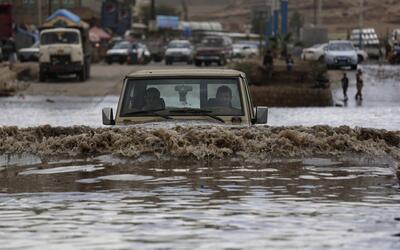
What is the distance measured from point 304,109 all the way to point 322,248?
2754 centimetres

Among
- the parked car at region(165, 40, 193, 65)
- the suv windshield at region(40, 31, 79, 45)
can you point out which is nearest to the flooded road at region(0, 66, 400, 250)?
the suv windshield at region(40, 31, 79, 45)

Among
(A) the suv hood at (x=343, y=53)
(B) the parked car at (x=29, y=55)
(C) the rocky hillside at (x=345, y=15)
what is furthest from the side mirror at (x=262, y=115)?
(C) the rocky hillside at (x=345, y=15)

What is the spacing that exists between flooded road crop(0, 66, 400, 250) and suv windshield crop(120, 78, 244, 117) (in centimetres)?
71

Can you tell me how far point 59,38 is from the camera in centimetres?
4847

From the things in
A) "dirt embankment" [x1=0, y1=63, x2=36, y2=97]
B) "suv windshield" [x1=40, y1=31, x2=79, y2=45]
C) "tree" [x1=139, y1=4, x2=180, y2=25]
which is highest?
"suv windshield" [x1=40, y1=31, x2=79, y2=45]

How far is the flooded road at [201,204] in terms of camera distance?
6742mm

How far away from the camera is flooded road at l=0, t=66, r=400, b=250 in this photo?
269 inches

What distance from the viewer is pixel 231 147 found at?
10.3m

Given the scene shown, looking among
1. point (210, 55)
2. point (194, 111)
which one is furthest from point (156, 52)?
point (194, 111)

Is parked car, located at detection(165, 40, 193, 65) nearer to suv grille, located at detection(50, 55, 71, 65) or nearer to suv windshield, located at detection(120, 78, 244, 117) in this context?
suv grille, located at detection(50, 55, 71, 65)

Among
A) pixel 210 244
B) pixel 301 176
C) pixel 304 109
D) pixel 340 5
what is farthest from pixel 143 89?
pixel 340 5

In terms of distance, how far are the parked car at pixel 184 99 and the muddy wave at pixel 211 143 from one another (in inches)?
35.7

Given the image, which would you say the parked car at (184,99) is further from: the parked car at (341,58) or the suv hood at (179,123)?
the parked car at (341,58)

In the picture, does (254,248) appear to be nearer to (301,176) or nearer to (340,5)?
(301,176)
